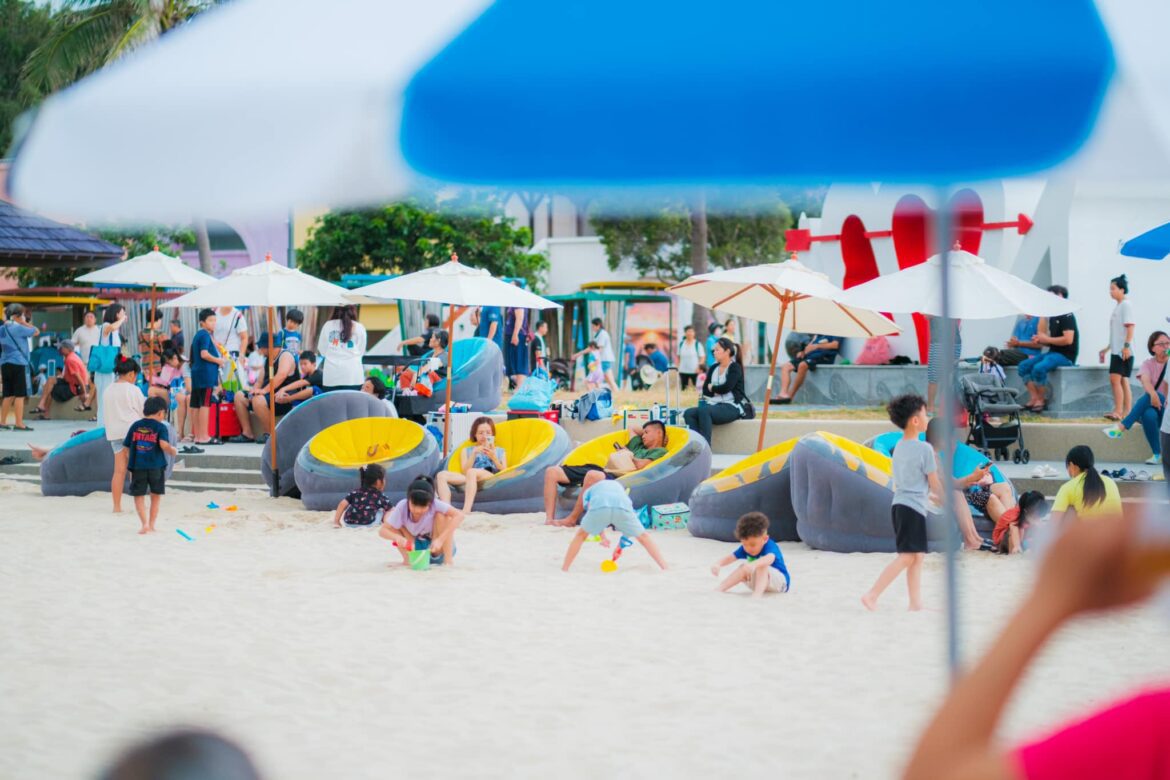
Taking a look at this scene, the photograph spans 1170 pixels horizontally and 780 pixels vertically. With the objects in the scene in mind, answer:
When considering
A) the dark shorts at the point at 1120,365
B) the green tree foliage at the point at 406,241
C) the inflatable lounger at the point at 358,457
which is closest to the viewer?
the inflatable lounger at the point at 358,457

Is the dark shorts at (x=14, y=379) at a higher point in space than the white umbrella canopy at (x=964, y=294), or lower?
lower

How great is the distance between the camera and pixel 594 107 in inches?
93.0

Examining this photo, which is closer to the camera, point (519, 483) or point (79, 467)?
point (519, 483)

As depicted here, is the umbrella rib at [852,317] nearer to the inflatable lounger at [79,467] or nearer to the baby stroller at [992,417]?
the baby stroller at [992,417]

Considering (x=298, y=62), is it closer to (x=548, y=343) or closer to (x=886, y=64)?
(x=886, y=64)

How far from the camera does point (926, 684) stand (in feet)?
19.9

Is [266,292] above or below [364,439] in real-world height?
above

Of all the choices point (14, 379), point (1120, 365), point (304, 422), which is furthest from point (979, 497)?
point (14, 379)

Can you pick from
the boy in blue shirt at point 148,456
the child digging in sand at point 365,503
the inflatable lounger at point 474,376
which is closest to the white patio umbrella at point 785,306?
the child digging in sand at point 365,503

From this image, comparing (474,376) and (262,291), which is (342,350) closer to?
(262,291)

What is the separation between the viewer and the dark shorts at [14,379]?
18141mm

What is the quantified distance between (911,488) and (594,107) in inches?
225

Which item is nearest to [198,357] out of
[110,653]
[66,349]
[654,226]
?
[66,349]

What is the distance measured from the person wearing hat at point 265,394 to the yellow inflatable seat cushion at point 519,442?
10.2ft
